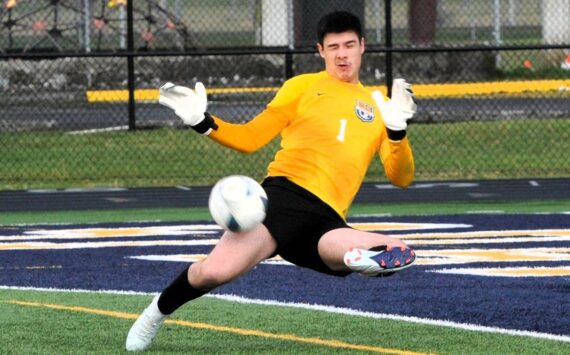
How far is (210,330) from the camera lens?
8664 millimetres

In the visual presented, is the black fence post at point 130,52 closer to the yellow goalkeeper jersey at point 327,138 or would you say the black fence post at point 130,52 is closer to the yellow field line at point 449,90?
the yellow field line at point 449,90

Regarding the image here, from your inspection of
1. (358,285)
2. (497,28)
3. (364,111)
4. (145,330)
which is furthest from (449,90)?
(145,330)

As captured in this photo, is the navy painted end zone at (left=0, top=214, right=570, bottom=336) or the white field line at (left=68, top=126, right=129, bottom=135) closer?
the navy painted end zone at (left=0, top=214, right=570, bottom=336)

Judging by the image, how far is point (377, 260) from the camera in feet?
25.0

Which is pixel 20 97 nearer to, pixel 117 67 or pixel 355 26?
pixel 117 67

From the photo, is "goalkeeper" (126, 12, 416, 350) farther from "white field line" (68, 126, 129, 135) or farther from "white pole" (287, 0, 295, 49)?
"white field line" (68, 126, 129, 135)

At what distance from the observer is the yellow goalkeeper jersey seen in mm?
8047

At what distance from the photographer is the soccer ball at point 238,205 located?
7602 millimetres

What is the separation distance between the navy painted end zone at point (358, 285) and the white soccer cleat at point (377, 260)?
121 centimetres

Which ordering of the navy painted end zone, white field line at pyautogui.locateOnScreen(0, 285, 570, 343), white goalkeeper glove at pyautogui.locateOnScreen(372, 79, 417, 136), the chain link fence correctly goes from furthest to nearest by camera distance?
the chain link fence, the navy painted end zone, white field line at pyautogui.locateOnScreen(0, 285, 570, 343), white goalkeeper glove at pyautogui.locateOnScreen(372, 79, 417, 136)

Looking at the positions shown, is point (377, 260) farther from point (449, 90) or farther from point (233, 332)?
point (449, 90)

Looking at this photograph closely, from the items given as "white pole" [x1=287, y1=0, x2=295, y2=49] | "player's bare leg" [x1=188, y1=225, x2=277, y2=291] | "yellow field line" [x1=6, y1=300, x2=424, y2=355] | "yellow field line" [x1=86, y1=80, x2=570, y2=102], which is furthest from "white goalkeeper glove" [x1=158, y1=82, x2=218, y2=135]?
"yellow field line" [x1=86, y1=80, x2=570, y2=102]

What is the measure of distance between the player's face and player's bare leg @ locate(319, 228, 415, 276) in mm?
899

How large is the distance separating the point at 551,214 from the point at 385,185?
2.98m
